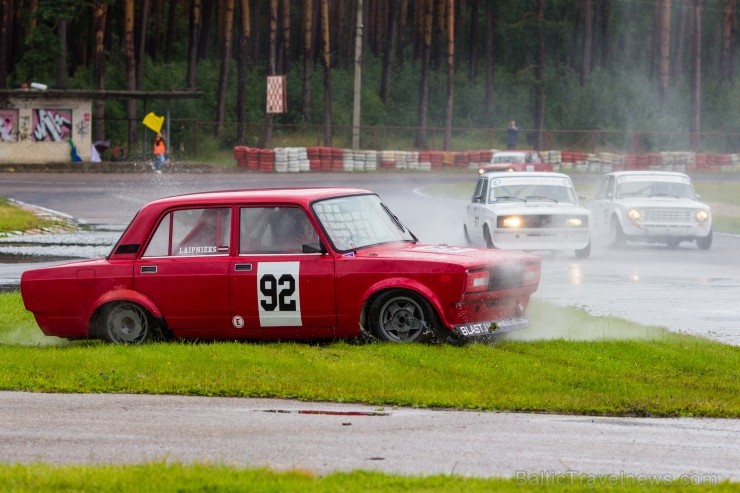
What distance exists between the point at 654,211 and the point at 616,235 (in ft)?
2.97

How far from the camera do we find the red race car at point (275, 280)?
37.1 feet

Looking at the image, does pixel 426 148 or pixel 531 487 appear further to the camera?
pixel 426 148

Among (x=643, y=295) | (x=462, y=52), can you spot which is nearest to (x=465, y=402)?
(x=643, y=295)

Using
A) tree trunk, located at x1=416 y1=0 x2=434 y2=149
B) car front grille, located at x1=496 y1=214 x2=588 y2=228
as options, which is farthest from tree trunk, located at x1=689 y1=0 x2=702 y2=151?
car front grille, located at x1=496 y1=214 x2=588 y2=228

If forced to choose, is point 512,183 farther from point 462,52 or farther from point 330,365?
point 462,52

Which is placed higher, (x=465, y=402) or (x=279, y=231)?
(x=279, y=231)

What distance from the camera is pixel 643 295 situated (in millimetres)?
17094

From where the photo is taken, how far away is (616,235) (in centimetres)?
2542

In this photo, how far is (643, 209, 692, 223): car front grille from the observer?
24859 millimetres

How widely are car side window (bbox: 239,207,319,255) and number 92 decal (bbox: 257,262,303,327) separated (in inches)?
7.1

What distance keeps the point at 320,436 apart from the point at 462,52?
106 m

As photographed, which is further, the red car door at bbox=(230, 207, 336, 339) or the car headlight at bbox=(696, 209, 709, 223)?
the car headlight at bbox=(696, 209, 709, 223)

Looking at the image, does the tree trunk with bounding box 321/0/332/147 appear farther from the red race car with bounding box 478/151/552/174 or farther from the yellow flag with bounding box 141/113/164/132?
the red race car with bounding box 478/151/552/174

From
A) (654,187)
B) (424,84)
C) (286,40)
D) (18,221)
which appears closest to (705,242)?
(654,187)
